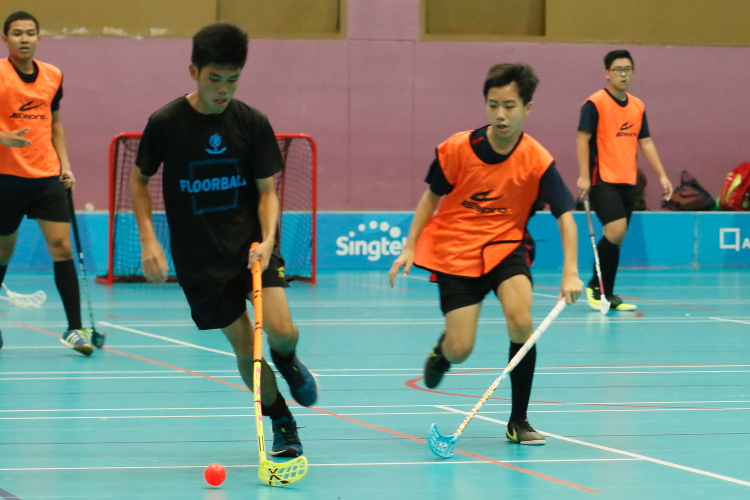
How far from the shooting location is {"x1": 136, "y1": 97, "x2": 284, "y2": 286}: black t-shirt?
4.04 m

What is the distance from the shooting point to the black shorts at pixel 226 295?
4.11 m

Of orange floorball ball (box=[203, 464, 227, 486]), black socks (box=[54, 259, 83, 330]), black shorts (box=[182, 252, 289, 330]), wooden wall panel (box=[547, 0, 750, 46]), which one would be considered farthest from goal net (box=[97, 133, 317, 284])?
orange floorball ball (box=[203, 464, 227, 486])

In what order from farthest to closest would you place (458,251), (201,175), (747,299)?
1. (747,299)
2. (458,251)
3. (201,175)

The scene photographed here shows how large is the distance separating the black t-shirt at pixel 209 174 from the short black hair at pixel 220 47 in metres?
0.26

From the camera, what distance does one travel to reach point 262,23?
14.8 metres

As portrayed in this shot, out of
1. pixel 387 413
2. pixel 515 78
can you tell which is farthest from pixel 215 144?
pixel 387 413

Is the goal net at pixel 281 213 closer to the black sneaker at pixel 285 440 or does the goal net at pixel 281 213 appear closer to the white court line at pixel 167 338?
the white court line at pixel 167 338

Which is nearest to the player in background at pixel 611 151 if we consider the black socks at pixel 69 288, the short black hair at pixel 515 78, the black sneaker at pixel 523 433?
the black socks at pixel 69 288

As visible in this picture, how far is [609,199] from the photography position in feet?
30.0

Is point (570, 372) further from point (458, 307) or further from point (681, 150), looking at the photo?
point (681, 150)

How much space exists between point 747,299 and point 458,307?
6.71m

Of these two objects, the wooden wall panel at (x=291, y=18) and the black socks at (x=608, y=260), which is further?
the wooden wall panel at (x=291, y=18)

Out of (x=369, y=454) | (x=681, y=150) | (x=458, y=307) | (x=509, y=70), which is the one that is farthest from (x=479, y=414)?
(x=681, y=150)

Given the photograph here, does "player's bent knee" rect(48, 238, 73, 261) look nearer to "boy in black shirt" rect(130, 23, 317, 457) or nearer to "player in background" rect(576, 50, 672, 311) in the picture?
"boy in black shirt" rect(130, 23, 317, 457)
